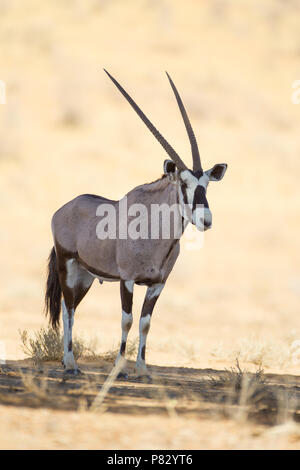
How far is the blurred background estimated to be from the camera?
51.0ft

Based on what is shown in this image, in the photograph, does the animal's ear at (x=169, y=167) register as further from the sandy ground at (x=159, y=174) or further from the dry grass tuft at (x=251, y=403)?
the dry grass tuft at (x=251, y=403)

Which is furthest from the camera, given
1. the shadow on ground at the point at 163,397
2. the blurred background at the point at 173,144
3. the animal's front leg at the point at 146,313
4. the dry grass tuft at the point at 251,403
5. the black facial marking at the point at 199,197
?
the blurred background at the point at 173,144

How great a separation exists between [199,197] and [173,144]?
24.9 m

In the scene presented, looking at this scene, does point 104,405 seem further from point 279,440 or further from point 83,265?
A: point 83,265

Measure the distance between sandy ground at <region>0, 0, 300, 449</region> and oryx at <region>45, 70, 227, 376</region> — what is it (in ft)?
2.41

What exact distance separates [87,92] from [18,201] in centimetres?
1101

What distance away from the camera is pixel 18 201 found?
82.5 ft

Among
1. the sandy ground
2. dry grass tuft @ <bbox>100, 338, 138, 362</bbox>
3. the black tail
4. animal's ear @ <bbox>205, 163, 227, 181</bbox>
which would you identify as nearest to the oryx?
animal's ear @ <bbox>205, 163, 227, 181</bbox>

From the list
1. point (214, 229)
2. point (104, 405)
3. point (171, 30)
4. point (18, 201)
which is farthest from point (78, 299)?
point (171, 30)

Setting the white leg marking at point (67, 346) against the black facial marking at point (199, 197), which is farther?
the white leg marking at point (67, 346)

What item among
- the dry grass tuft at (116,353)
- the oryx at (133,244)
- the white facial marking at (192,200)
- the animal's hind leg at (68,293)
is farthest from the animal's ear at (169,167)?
the dry grass tuft at (116,353)

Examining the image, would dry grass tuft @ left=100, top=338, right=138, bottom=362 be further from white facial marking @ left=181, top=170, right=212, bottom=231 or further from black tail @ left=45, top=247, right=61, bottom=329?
white facial marking @ left=181, top=170, right=212, bottom=231

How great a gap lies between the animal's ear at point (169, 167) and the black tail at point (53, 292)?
193 centimetres

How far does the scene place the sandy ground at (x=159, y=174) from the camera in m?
4.30
